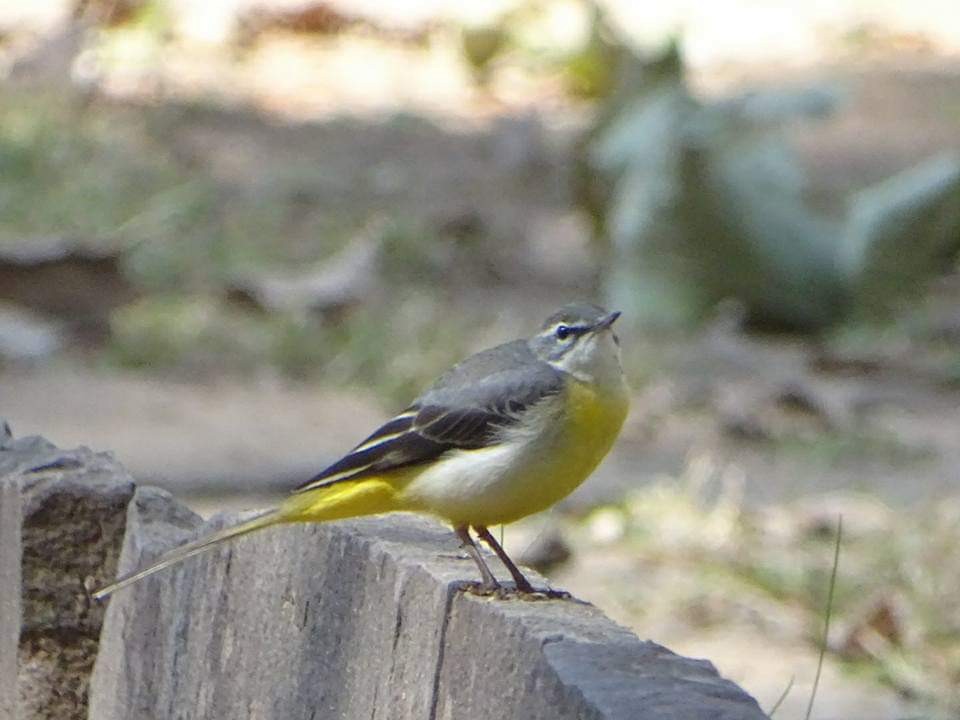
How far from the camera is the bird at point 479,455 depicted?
328 cm

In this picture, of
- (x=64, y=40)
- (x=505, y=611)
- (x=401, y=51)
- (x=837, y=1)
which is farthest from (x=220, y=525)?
(x=837, y=1)

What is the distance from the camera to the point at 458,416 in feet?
11.4

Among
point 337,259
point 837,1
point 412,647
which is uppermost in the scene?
point 837,1

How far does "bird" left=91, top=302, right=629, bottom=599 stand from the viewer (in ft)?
10.7

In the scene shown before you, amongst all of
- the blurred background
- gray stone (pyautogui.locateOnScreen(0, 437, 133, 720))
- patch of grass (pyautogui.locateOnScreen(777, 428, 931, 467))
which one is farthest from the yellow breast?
patch of grass (pyautogui.locateOnScreen(777, 428, 931, 467))

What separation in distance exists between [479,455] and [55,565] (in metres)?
0.81

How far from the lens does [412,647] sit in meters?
2.83

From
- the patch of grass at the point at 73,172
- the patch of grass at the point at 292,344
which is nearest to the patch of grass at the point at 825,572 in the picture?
the patch of grass at the point at 292,344

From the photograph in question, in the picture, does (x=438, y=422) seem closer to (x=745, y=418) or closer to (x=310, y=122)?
(x=745, y=418)

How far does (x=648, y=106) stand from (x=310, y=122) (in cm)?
338

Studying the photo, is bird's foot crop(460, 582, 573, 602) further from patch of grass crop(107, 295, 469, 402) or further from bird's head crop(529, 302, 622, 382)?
patch of grass crop(107, 295, 469, 402)

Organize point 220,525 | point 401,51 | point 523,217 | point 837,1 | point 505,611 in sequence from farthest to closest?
point 837,1
point 401,51
point 523,217
point 220,525
point 505,611

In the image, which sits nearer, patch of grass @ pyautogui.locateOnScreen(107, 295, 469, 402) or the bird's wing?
the bird's wing

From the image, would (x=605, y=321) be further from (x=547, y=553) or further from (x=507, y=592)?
(x=547, y=553)
